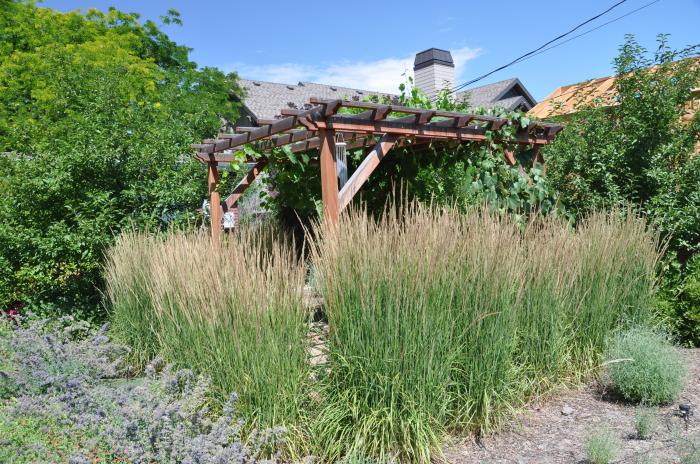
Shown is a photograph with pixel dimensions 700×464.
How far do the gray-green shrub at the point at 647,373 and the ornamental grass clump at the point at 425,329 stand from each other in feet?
1.45

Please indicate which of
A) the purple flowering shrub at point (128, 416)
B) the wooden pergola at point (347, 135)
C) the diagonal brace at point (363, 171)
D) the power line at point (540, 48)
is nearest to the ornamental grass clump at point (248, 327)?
the purple flowering shrub at point (128, 416)

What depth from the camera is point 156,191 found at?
6.54 m

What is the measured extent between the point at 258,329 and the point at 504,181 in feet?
11.7

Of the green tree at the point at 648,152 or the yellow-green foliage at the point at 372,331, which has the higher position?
the green tree at the point at 648,152

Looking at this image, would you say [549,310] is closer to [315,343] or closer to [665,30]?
[315,343]

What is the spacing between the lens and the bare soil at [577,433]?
9.87 ft

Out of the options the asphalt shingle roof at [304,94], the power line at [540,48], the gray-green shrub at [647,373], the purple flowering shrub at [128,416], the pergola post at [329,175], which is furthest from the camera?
the asphalt shingle roof at [304,94]

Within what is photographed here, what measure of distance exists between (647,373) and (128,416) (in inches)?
123

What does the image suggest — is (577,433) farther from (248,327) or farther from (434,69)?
(434,69)

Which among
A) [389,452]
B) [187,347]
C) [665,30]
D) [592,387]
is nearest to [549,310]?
[592,387]

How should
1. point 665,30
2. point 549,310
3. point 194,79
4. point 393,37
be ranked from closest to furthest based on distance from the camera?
point 549,310
point 665,30
point 393,37
point 194,79

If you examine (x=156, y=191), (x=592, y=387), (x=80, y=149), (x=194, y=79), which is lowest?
(x=592, y=387)

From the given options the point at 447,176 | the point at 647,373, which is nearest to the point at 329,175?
the point at 647,373

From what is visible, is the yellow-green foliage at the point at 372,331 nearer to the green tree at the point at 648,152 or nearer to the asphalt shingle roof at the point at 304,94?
the green tree at the point at 648,152
